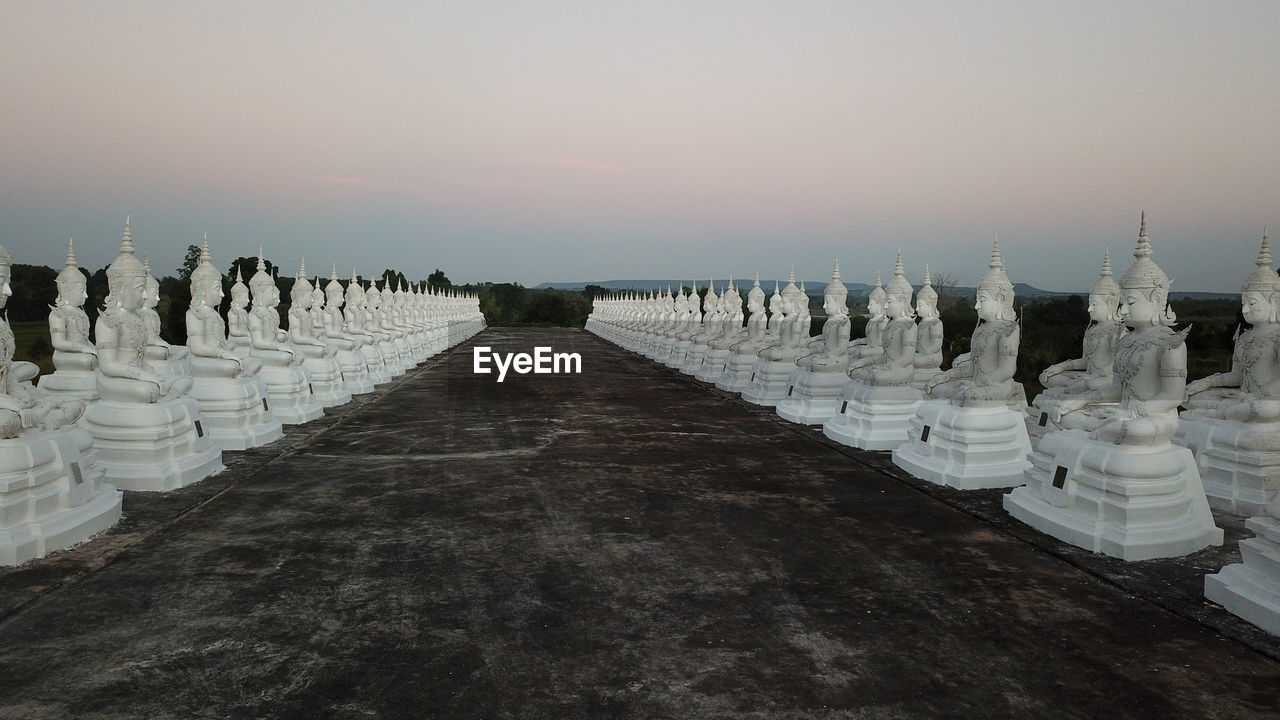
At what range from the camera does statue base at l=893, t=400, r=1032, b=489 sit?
8.10 meters

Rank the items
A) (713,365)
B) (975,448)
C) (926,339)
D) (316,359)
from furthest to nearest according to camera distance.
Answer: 1. (713,365)
2. (316,359)
3. (926,339)
4. (975,448)

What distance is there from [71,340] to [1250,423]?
12.5m

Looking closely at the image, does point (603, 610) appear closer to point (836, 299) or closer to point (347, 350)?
point (836, 299)

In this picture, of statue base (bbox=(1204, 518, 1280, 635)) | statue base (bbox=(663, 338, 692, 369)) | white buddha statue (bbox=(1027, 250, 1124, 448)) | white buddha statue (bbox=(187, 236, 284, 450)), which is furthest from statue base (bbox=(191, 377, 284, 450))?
statue base (bbox=(663, 338, 692, 369))

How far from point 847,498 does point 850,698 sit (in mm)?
4031

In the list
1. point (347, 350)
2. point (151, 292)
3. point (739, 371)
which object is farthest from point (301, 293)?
point (739, 371)

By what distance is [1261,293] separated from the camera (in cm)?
737

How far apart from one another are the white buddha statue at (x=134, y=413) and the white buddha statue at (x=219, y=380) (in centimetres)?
146

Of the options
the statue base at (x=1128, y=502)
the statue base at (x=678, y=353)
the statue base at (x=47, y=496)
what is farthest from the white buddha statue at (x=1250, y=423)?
the statue base at (x=678, y=353)

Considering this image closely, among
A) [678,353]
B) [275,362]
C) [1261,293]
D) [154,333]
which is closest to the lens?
[1261,293]

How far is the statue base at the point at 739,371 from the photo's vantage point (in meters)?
16.8

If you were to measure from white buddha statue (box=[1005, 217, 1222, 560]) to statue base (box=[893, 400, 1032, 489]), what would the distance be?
1.40 metres

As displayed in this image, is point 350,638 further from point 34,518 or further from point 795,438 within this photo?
point 795,438

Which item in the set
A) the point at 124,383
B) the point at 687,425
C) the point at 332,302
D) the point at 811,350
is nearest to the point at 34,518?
the point at 124,383
